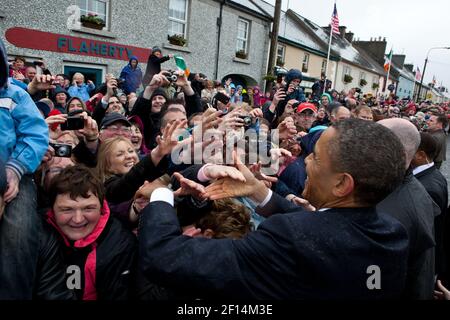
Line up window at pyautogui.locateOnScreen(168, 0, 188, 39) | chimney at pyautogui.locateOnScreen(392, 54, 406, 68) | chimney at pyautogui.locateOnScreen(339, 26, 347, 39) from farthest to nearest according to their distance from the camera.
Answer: chimney at pyautogui.locateOnScreen(392, 54, 406, 68)
chimney at pyautogui.locateOnScreen(339, 26, 347, 39)
window at pyautogui.locateOnScreen(168, 0, 188, 39)

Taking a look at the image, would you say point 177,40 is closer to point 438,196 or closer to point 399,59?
point 438,196

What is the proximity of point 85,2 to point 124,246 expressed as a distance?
9943 mm

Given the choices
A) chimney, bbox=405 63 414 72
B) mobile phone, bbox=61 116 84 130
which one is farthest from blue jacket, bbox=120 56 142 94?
chimney, bbox=405 63 414 72

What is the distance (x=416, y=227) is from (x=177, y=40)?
1190 cm

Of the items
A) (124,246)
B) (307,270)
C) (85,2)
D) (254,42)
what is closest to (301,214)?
(307,270)

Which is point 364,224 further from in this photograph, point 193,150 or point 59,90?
point 59,90

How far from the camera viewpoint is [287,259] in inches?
47.6

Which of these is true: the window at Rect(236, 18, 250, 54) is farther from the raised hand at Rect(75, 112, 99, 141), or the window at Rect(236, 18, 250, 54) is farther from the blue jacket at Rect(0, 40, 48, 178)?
the blue jacket at Rect(0, 40, 48, 178)

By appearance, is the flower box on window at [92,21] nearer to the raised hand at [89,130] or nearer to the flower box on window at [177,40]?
the flower box on window at [177,40]

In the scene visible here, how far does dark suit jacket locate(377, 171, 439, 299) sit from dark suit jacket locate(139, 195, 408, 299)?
80 centimetres

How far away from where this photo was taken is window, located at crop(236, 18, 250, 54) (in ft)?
51.7

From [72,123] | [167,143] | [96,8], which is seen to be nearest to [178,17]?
[96,8]

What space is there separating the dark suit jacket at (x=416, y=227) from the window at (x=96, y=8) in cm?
1011
